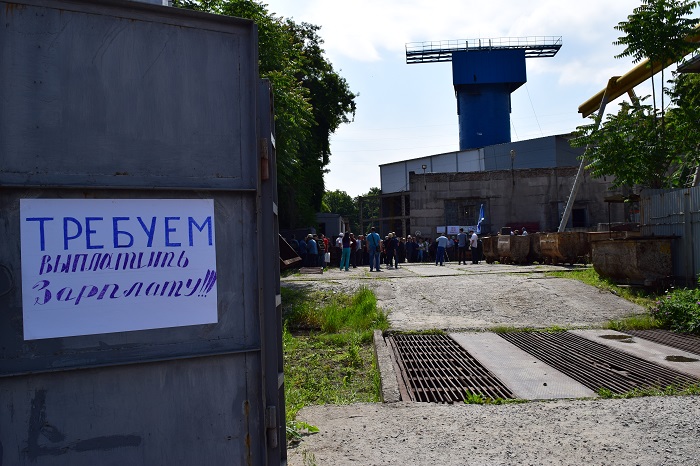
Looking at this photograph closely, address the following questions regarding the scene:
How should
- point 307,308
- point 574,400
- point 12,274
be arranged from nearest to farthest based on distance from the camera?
point 12,274 → point 574,400 → point 307,308

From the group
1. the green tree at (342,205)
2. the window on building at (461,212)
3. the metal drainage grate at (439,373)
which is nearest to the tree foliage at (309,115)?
the window on building at (461,212)

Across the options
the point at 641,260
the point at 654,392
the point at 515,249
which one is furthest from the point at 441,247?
the point at 654,392

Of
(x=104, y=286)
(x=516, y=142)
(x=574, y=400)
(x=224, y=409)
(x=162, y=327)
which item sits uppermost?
(x=516, y=142)

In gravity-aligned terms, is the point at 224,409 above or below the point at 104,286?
below

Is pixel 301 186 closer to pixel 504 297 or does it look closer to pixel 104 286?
pixel 504 297

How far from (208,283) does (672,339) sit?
822 centimetres

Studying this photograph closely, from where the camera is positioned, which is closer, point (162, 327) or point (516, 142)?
point (162, 327)

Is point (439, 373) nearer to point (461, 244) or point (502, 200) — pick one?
point (461, 244)

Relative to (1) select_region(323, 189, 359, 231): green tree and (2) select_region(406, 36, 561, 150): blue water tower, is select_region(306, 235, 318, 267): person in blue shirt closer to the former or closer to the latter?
(2) select_region(406, 36, 561, 150): blue water tower

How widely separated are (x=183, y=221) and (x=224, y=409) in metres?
0.85

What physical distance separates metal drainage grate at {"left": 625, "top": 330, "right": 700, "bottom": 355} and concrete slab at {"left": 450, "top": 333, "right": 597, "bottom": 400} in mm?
2088

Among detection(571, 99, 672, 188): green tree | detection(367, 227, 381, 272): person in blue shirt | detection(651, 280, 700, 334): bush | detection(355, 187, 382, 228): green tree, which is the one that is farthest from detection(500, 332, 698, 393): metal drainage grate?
detection(355, 187, 382, 228): green tree

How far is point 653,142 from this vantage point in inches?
617

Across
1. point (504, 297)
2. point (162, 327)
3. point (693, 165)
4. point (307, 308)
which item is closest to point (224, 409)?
point (162, 327)
